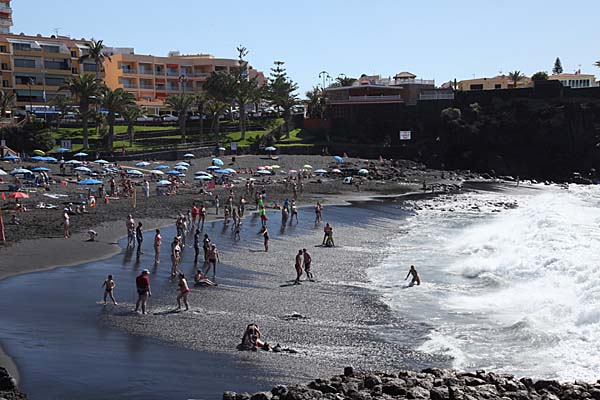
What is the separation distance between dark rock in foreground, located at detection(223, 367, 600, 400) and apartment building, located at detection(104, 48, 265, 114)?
76.6 metres

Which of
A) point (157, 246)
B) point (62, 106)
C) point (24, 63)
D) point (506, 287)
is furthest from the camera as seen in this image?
point (24, 63)

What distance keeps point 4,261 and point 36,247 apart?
2.85 m

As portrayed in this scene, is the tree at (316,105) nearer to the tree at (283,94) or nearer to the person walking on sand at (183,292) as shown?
the tree at (283,94)

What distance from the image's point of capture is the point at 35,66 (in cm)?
8256

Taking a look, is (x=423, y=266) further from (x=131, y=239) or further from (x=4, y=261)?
(x=4, y=261)

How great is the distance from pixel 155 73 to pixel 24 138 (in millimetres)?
33798

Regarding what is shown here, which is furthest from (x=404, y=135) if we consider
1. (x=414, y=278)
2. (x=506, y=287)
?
(x=414, y=278)

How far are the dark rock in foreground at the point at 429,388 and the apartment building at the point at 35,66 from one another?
73.5 m

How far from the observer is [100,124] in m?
70.9

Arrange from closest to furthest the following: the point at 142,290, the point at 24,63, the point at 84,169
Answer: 1. the point at 142,290
2. the point at 84,169
3. the point at 24,63

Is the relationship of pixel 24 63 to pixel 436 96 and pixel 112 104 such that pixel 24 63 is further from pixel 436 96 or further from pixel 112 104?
pixel 436 96

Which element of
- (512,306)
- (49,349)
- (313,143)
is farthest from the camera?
(313,143)

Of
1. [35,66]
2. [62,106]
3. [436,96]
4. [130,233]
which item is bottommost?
[130,233]

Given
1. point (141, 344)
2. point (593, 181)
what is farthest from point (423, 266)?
point (593, 181)
